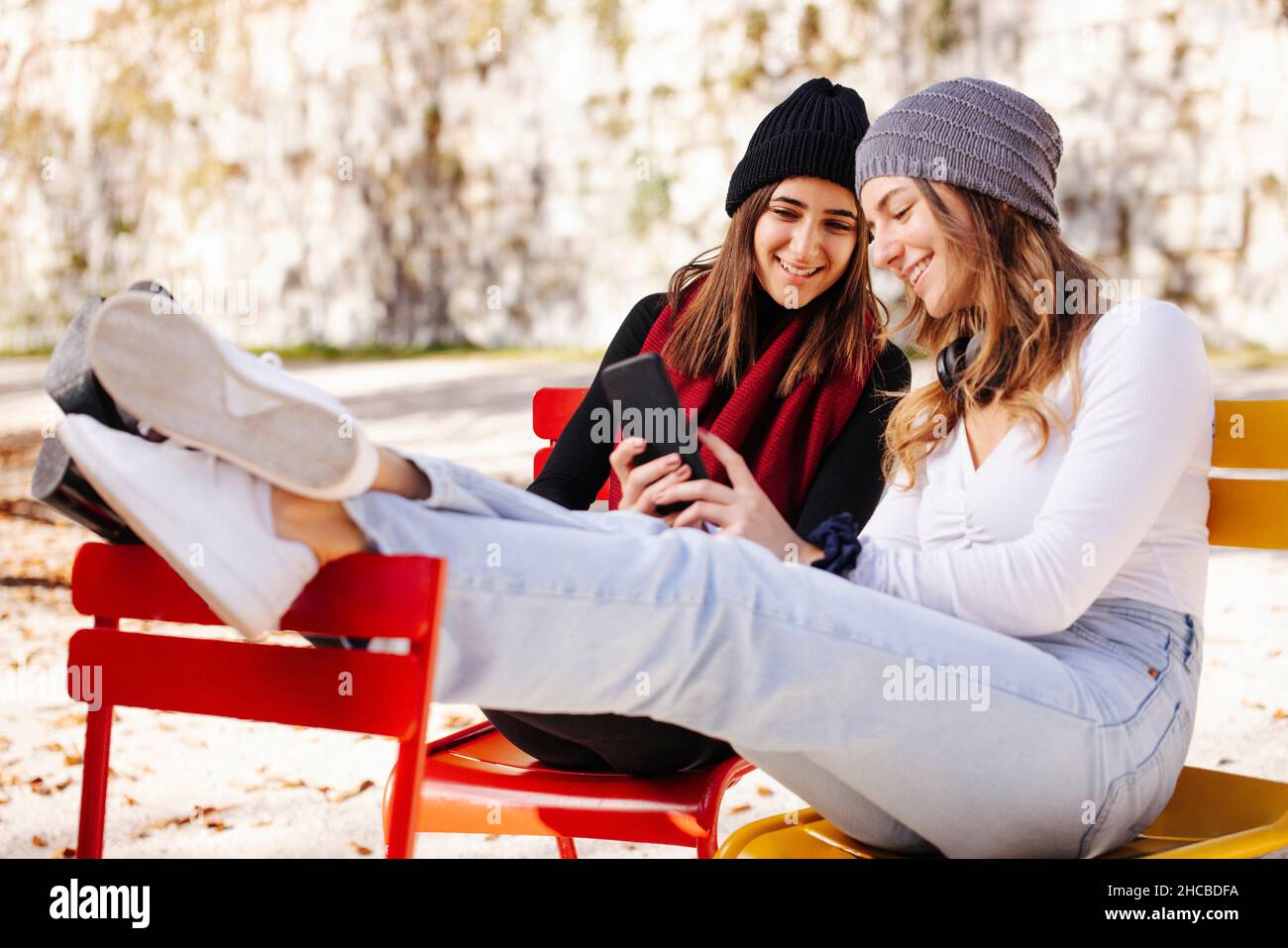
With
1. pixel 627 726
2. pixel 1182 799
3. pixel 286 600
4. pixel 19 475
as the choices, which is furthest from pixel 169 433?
pixel 19 475

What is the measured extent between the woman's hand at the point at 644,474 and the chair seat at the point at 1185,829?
1.56ft

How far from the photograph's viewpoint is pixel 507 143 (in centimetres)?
1364

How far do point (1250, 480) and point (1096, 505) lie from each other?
0.55m

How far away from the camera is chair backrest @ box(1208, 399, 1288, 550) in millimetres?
1989

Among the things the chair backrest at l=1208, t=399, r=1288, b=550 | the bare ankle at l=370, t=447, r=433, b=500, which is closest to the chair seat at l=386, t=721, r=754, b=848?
the bare ankle at l=370, t=447, r=433, b=500

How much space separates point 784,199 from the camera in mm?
2588

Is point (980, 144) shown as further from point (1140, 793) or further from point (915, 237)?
point (1140, 793)

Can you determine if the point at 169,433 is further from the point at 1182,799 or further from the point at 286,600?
the point at 1182,799

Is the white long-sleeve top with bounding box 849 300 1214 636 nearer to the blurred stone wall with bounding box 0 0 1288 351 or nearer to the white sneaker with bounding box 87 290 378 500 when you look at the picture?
the white sneaker with bounding box 87 290 378 500

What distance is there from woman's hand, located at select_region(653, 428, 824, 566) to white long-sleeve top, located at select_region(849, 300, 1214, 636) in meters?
0.13

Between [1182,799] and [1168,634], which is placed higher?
[1168,634]

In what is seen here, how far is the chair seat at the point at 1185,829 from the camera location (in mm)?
1591

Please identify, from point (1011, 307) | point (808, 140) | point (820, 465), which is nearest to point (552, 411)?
point (820, 465)
